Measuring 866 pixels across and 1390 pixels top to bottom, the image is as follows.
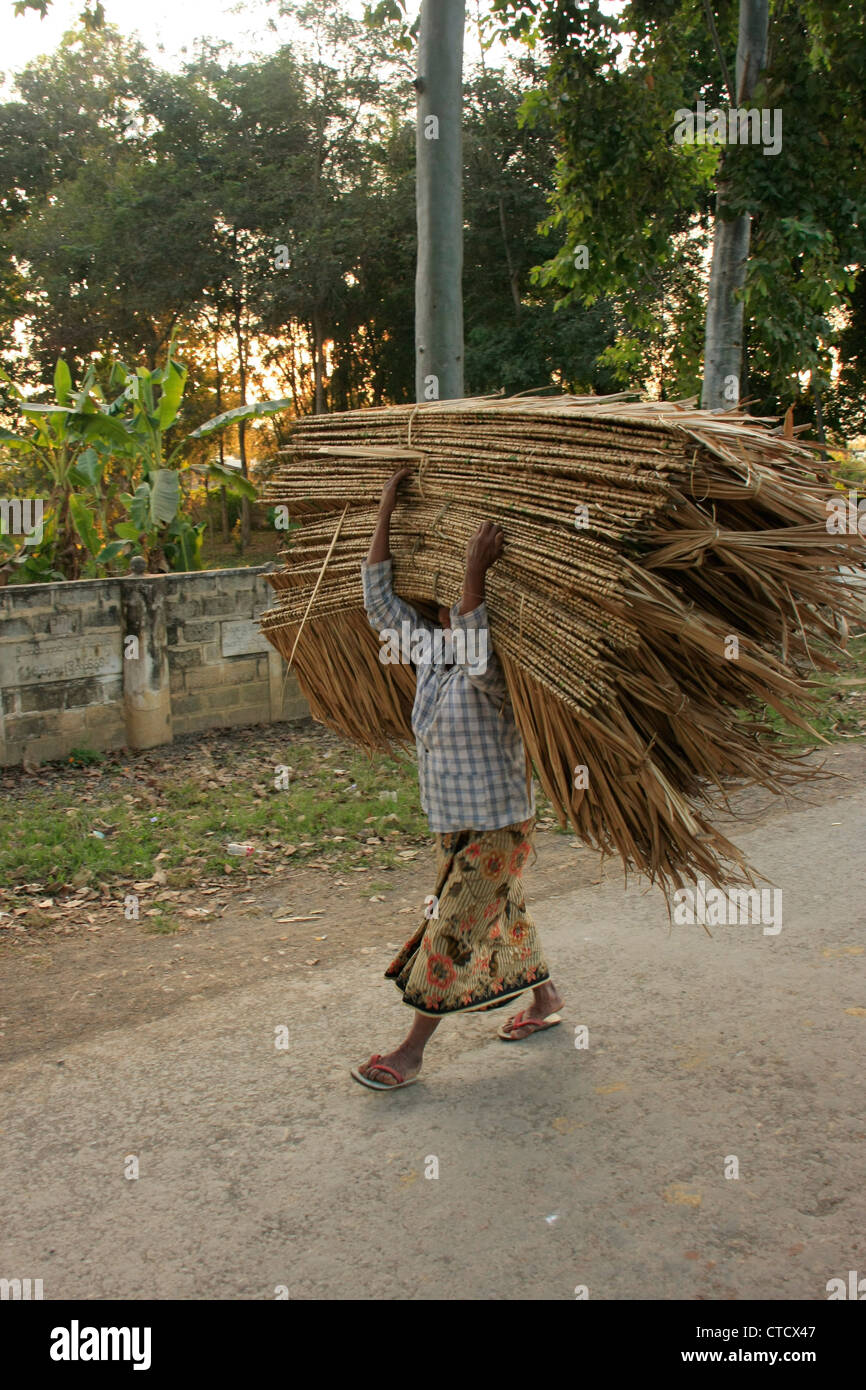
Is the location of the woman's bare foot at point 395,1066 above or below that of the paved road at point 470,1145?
above

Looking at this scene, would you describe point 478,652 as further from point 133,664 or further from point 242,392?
point 242,392

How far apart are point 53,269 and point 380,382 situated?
21.0ft

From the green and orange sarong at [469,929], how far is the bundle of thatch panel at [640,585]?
0.91 feet

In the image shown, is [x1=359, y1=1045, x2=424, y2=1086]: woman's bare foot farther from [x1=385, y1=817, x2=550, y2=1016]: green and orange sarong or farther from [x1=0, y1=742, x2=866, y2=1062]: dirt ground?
[x1=0, y1=742, x2=866, y2=1062]: dirt ground

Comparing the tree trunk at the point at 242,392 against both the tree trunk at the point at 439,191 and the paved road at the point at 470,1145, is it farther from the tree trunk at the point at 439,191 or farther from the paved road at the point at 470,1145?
the paved road at the point at 470,1145

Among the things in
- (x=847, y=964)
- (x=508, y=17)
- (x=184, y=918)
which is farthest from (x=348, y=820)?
(x=508, y=17)

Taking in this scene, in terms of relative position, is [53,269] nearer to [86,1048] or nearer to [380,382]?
[380,382]

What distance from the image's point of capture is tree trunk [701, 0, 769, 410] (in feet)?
26.4

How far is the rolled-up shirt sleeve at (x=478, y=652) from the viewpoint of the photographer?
3051mm

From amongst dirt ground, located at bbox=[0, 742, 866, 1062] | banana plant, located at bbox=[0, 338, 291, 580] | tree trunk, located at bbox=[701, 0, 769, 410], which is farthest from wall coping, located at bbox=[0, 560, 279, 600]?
tree trunk, located at bbox=[701, 0, 769, 410]

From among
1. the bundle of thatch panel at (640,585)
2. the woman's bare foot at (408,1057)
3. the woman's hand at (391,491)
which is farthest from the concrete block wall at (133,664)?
the woman's bare foot at (408,1057)

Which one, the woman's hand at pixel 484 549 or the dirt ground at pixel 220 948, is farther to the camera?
the dirt ground at pixel 220 948

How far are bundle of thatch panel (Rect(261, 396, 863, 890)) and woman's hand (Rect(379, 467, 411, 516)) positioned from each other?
1.4 inches

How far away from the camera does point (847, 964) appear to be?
13.0ft
